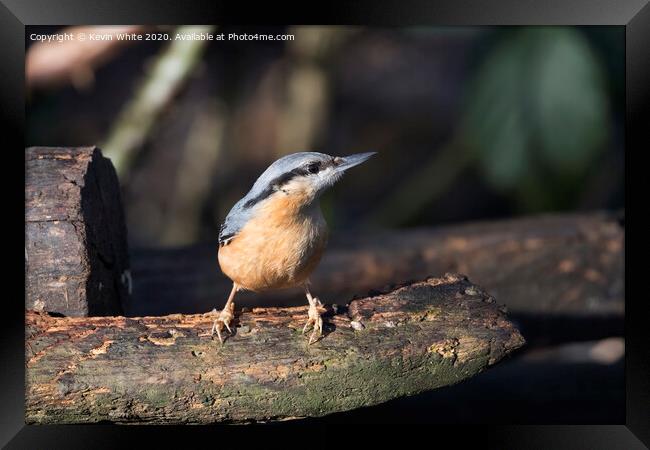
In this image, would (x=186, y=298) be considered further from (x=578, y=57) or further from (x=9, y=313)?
(x=578, y=57)

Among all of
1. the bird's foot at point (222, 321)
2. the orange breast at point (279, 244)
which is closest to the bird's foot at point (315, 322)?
the orange breast at point (279, 244)

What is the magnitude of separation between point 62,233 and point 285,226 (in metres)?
1.13

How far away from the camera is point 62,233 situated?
3.89 m

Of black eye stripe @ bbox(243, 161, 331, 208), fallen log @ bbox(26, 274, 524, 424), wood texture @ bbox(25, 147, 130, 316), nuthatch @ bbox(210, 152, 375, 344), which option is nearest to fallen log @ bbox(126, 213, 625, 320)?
wood texture @ bbox(25, 147, 130, 316)

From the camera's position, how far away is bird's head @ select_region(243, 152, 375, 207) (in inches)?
154

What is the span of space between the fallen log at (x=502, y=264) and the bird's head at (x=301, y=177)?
2051 mm

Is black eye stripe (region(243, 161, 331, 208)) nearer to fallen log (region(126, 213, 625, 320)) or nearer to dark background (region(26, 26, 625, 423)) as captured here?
dark background (region(26, 26, 625, 423))

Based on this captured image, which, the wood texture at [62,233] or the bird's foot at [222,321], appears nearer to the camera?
the bird's foot at [222,321]

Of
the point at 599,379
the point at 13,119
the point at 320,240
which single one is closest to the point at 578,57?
the point at 599,379

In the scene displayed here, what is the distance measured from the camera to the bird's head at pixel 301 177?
391 centimetres

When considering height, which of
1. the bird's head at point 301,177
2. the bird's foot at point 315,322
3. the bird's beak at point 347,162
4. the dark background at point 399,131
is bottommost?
the bird's foot at point 315,322

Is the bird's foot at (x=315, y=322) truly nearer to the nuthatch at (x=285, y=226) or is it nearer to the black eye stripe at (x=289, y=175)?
the nuthatch at (x=285, y=226)

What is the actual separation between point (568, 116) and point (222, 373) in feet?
14.7

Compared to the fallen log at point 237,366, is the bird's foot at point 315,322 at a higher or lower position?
higher
